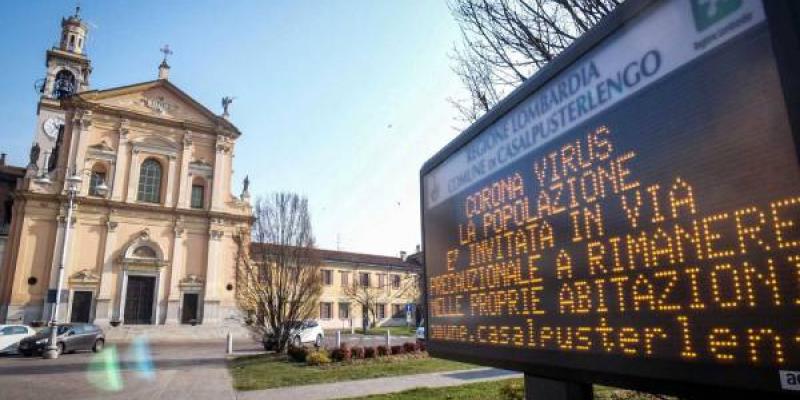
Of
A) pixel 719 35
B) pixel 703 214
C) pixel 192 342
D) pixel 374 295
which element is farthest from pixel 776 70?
pixel 374 295

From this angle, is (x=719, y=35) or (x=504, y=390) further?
(x=504, y=390)

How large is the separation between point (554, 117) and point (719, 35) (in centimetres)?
114

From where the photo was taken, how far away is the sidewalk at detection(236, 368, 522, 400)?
10234mm

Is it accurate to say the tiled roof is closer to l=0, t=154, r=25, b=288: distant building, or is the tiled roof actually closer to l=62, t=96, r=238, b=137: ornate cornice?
l=62, t=96, r=238, b=137: ornate cornice

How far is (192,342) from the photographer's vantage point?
3000cm

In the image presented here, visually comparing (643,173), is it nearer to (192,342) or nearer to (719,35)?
(719,35)

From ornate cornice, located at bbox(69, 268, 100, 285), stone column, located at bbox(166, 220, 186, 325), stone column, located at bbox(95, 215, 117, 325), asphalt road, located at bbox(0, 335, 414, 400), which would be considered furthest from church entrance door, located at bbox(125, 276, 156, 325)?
asphalt road, located at bbox(0, 335, 414, 400)

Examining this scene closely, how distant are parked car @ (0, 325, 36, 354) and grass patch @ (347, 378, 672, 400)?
2024 centimetres

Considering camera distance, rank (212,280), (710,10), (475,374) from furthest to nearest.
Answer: (212,280)
(475,374)
(710,10)

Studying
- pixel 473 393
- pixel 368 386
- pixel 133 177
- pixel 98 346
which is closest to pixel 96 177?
pixel 133 177

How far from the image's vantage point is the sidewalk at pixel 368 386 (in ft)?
33.6

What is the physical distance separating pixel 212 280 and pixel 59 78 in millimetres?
40662

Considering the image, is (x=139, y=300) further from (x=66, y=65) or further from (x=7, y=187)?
(x=66, y=65)

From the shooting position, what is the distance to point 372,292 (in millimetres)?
55188
